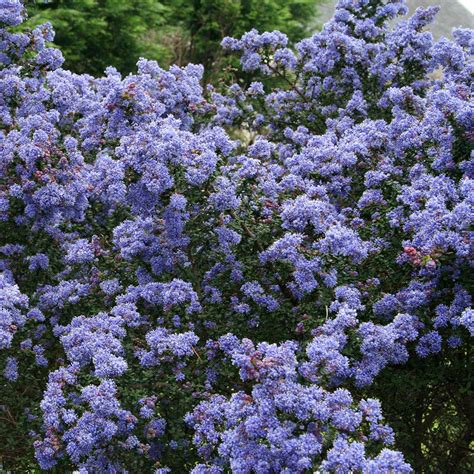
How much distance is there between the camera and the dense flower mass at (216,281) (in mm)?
3313

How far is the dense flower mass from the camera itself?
331 centimetres

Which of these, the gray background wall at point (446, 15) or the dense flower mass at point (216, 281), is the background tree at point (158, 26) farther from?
the dense flower mass at point (216, 281)

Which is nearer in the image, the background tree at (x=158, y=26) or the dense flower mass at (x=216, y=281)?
the dense flower mass at (x=216, y=281)

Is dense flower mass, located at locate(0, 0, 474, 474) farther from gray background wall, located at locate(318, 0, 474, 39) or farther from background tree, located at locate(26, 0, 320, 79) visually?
gray background wall, located at locate(318, 0, 474, 39)

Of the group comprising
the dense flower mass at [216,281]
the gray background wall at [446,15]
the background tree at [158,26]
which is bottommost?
the dense flower mass at [216,281]

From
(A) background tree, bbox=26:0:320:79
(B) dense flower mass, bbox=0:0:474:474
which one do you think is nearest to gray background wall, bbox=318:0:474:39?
(A) background tree, bbox=26:0:320:79

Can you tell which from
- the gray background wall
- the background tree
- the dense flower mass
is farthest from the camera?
the gray background wall

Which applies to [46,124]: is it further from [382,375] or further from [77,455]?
[382,375]

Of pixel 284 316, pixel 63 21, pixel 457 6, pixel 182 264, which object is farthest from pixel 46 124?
pixel 457 6

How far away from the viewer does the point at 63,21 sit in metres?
12.4

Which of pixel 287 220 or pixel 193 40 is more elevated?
pixel 193 40

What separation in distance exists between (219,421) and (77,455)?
69cm

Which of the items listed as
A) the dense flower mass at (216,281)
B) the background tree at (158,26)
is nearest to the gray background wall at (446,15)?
the background tree at (158,26)

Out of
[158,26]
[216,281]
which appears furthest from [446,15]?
[216,281]
